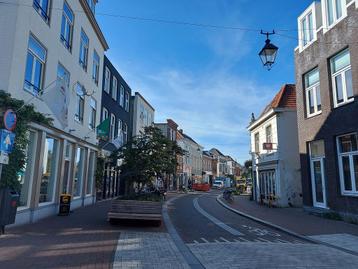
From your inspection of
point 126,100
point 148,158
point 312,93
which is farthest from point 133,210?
point 126,100

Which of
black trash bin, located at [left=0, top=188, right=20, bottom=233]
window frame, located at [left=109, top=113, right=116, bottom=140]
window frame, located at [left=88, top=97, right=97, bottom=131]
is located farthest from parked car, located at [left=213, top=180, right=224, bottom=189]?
black trash bin, located at [left=0, top=188, right=20, bottom=233]

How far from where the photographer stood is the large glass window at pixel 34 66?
38.2ft

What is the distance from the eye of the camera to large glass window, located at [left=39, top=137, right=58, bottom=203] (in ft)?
44.2

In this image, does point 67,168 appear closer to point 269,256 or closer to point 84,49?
point 84,49

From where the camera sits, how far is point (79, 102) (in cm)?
1795

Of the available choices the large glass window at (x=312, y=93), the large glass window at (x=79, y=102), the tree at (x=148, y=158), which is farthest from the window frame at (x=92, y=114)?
the large glass window at (x=312, y=93)

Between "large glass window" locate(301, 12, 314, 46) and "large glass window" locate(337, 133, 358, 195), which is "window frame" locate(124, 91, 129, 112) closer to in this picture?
"large glass window" locate(301, 12, 314, 46)

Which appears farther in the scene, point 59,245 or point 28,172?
point 28,172

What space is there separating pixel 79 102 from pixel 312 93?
11.6m

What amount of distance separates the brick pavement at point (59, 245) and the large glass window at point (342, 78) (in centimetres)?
1039

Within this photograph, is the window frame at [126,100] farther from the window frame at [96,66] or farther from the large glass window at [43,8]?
the large glass window at [43,8]

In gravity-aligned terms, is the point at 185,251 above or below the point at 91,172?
below

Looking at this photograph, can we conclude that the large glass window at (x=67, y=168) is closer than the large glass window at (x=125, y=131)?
Yes

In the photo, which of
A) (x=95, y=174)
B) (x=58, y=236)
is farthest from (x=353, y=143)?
(x=95, y=174)
